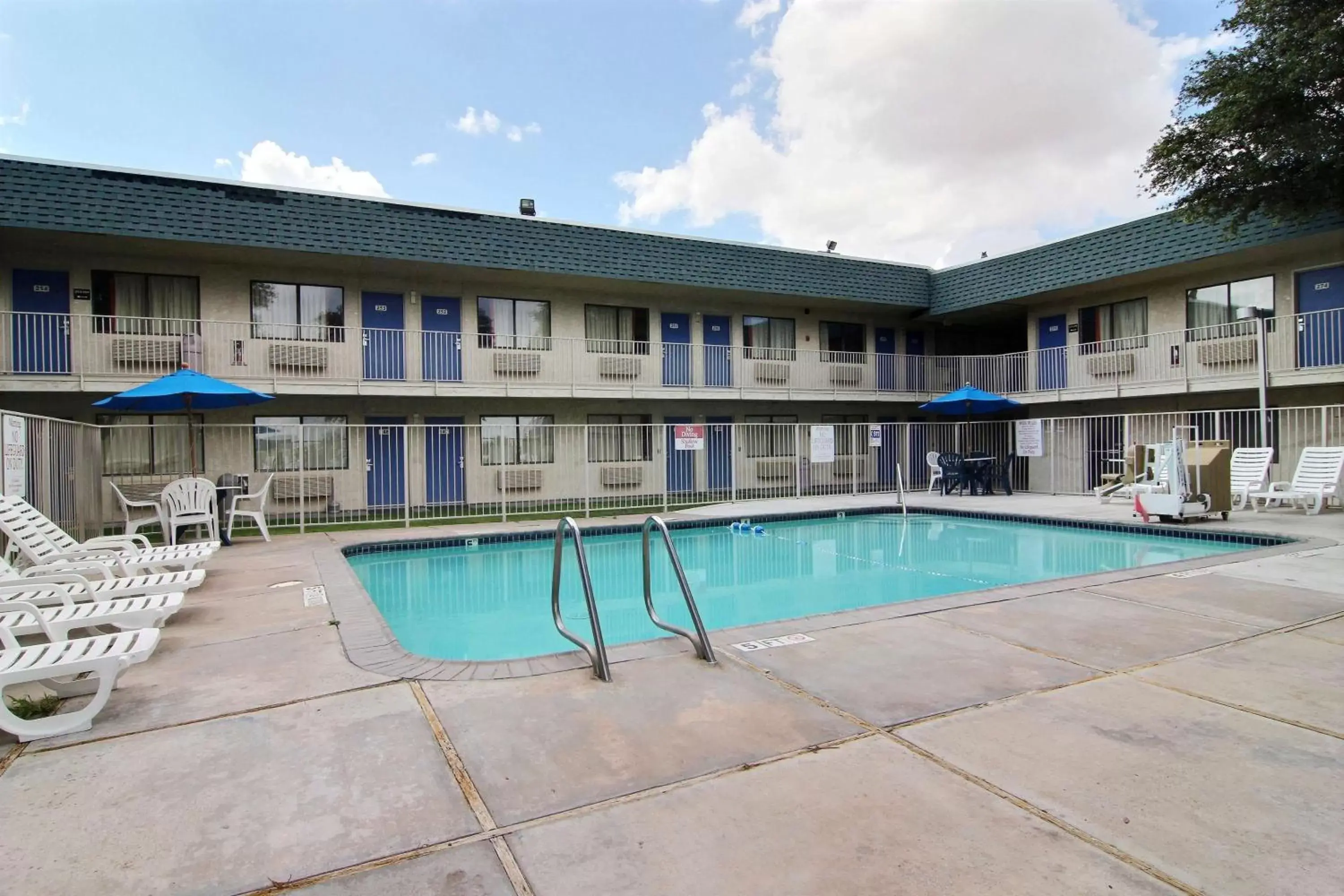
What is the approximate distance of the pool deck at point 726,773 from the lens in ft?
7.54

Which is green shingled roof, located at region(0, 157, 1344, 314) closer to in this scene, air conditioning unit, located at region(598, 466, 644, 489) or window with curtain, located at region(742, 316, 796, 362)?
window with curtain, located at region(742, 316, 796, 362)

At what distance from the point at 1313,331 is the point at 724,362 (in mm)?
12486

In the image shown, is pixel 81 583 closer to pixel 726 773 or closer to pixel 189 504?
pixel 726 773

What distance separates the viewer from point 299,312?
50.4ft

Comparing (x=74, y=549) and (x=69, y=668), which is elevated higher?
(x=74, y=549)

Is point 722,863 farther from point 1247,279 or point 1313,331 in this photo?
point 1247,279

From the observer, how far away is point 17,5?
11.6 m

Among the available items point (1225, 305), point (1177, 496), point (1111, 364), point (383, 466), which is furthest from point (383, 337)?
point (1225, 305)

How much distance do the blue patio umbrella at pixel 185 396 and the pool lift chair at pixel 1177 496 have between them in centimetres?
1379

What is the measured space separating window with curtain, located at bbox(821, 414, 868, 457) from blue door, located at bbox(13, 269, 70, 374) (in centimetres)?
1757

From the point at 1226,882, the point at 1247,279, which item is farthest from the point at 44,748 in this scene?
the point at 1247,279

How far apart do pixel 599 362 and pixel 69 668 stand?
14617 mm

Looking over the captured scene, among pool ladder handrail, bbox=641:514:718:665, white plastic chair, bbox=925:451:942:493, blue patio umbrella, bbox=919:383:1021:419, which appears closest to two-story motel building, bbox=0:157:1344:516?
blue patio umbrella, bbox=919:383:1021:419

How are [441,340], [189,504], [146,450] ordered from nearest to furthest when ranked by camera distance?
[189,504] → [146,450] → [441,340]
